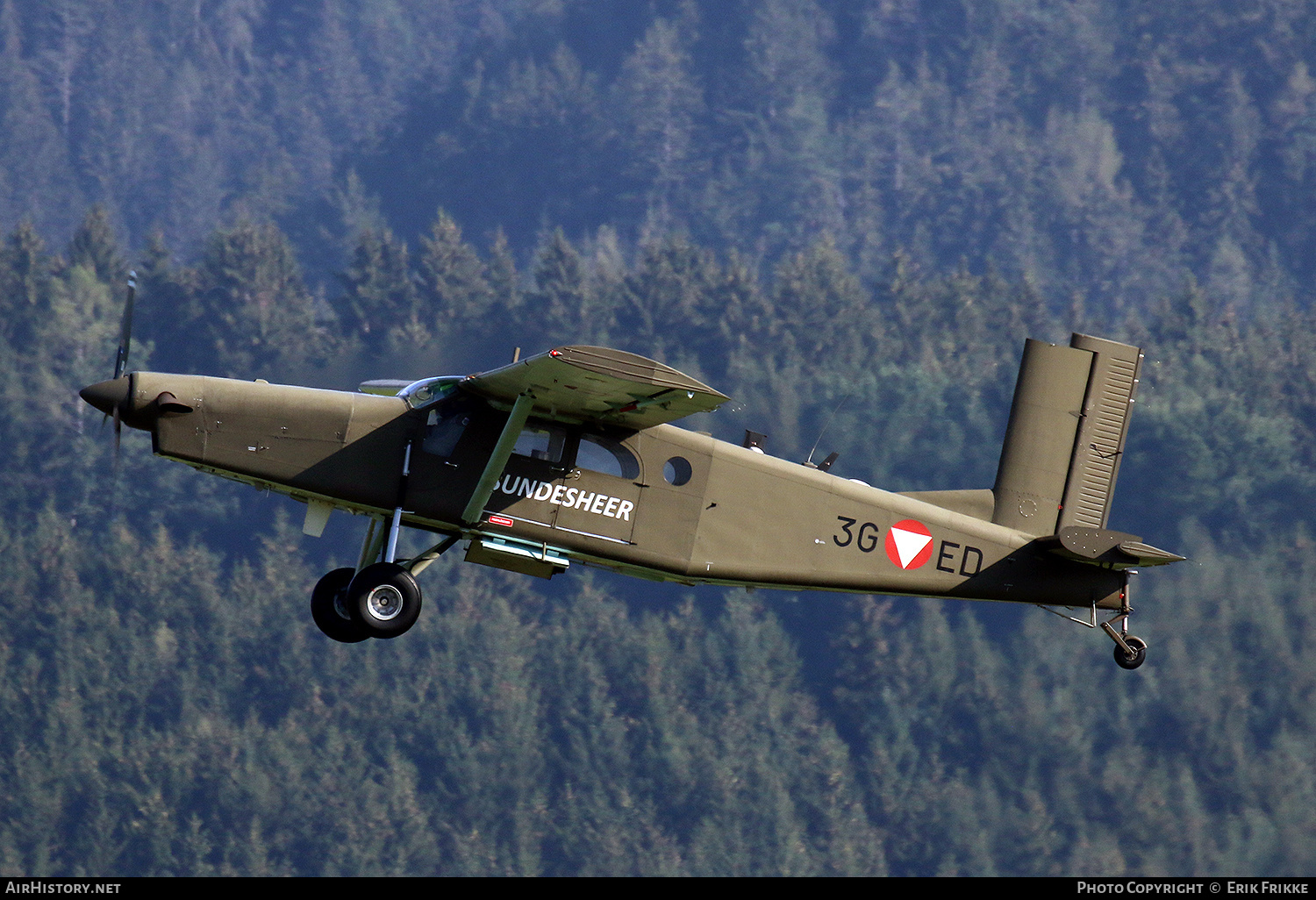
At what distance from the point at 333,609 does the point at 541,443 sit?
2821 millimetres

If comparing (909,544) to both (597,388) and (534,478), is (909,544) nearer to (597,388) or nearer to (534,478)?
(534,478)

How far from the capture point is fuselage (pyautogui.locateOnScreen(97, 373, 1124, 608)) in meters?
18.5

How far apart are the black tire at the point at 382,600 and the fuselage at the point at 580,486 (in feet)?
2.16

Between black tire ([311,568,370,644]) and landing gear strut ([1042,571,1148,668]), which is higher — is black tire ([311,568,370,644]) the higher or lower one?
the lower one

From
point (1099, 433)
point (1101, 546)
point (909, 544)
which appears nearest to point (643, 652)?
point (1099, 433)

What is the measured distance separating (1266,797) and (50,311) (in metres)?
70.3

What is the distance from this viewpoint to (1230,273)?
547 feet

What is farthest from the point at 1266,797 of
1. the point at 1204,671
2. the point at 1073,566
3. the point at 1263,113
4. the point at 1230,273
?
the point at 1263,113

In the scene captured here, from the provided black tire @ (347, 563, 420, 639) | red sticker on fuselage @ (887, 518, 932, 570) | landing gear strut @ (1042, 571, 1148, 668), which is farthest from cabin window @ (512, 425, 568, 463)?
landing gear strut @ (1042, 571, 1148, 668)

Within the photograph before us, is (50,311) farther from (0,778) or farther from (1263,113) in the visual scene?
(1263,113)

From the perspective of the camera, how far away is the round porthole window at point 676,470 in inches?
764

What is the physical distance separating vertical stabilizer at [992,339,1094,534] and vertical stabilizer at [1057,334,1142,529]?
10 centimetres

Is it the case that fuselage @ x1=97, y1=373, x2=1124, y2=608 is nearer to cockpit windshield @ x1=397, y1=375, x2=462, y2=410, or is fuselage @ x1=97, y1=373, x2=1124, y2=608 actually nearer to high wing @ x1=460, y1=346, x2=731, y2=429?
cockpit windshield @ x1=397, y1=375, x2=462, y2=410

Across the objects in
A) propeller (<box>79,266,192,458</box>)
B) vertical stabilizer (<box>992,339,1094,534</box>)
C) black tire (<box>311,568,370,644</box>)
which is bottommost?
black tire (<box>311,568,370,644</box>)
